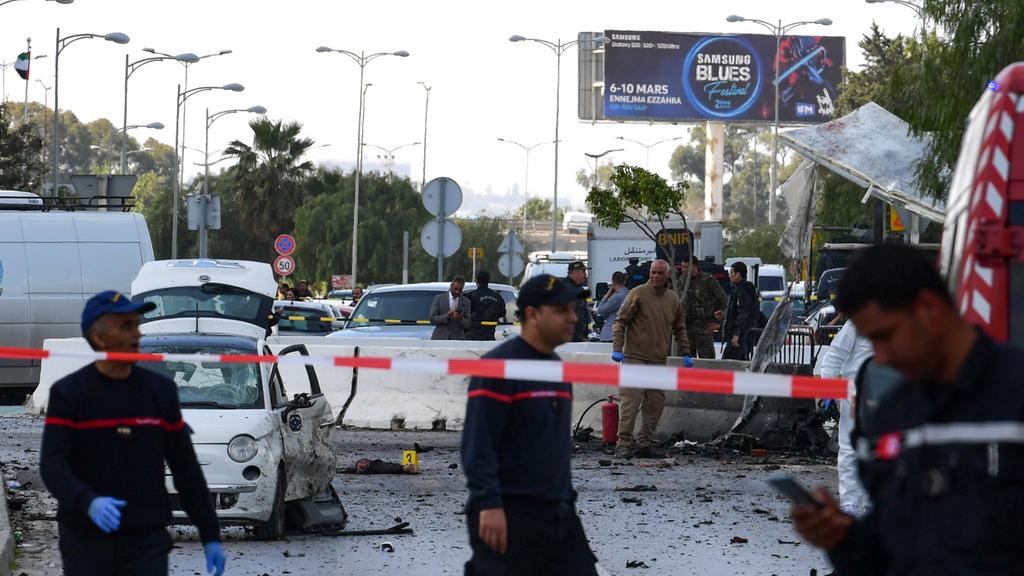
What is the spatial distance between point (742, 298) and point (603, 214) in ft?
7.20

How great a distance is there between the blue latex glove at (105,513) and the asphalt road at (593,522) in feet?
14.4

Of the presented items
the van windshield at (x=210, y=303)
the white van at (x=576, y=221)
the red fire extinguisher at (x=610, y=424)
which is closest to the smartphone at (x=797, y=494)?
the red fire extinguisher at (x=610, y=424)

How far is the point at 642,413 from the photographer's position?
1677cm

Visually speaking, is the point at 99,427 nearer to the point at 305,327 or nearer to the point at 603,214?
the point at 603,214

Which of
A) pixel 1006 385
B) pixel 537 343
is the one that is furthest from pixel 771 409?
pixel 1006 385

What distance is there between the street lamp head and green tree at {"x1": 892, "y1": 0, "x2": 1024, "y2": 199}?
78.3 feet

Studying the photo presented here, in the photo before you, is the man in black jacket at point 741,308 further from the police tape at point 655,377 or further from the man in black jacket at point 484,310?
the police tape at point 655,377

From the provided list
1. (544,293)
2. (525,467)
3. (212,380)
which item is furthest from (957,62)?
(525,467)

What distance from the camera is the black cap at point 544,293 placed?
6137mm

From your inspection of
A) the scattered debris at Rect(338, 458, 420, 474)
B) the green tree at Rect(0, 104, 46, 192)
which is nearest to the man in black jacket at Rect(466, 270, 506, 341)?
the scattered debris at Rect(338, 458, 420, 474)

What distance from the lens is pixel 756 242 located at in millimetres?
82062

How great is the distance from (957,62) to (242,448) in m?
12.1

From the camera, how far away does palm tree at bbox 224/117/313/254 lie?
77188 mm

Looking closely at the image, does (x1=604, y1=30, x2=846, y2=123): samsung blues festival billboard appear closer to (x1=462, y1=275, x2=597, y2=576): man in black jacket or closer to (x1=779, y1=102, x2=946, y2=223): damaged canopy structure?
(x1=779, y1=102, x2=946, y2=223): damaged canopy structure
